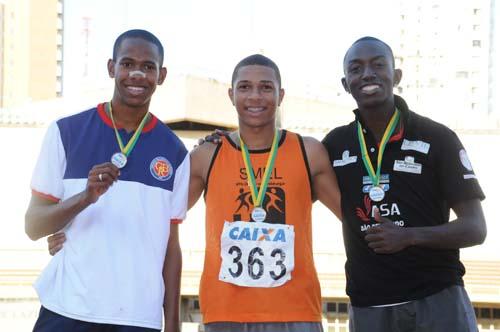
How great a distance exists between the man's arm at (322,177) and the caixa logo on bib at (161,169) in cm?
75

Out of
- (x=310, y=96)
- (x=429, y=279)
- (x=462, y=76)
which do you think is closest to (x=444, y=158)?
(x=429, y=279)

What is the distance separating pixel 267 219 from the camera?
12.3ft

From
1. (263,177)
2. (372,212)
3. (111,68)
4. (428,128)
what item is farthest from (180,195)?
(428,128)

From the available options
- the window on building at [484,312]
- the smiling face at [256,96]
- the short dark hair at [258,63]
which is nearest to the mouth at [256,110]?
the smiling face at [256,96]

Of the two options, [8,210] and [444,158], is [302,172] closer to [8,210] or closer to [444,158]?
[444,158]

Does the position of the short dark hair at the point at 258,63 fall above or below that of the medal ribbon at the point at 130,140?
above

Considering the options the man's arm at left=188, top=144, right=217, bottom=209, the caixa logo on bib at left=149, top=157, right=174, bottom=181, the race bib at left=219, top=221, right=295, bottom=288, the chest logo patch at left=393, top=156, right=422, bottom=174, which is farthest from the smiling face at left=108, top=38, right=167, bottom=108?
the chest logo patch at left=393, top=156, right=422, bottom=174

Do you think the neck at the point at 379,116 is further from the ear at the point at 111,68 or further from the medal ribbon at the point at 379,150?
the ear at the point at 111,68

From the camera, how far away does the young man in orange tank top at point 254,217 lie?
3.68 meters

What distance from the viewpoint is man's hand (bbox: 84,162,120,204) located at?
3129 mm

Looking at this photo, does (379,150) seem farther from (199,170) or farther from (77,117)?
(77,117)

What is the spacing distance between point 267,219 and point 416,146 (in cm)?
83

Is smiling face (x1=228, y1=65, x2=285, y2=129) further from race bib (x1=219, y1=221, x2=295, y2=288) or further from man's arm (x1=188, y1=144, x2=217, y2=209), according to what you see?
race bib (x1=219, y1=221, x2=295, y2=288)

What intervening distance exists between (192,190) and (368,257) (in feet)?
3.06
